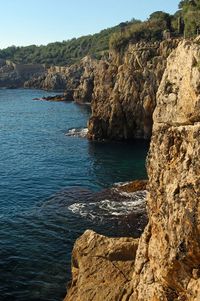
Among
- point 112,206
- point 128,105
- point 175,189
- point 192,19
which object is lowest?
point 112,206

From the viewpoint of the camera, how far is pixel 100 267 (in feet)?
84.1

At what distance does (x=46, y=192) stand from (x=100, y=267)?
28.4 meters

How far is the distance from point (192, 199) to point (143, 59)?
279 ft

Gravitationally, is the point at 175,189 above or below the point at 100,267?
above

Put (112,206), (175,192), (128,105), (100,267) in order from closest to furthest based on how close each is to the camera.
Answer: (175,192)
(100,267)
(112,206)
(128,105)

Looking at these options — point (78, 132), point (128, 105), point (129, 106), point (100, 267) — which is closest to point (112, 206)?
point (100, 267)

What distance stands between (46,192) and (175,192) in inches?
1469

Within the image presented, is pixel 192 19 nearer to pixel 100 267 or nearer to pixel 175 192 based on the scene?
pixel 100 267

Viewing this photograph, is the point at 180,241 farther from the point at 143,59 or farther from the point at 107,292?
the point at 143,59

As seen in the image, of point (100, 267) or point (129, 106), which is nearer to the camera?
point (100, 267)

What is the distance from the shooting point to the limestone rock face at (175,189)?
16.6 m

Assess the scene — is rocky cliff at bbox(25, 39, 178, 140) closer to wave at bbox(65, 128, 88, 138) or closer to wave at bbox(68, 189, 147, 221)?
wave at bbox(65, 128, 88, 138)

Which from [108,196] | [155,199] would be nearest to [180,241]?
[155,199]

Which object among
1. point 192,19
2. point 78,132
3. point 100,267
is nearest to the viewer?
point 100,267
